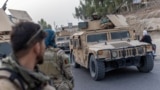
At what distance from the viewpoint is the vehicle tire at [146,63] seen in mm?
9190

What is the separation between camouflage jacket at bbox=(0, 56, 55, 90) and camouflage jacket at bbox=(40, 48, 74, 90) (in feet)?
5.92

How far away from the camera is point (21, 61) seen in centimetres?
146

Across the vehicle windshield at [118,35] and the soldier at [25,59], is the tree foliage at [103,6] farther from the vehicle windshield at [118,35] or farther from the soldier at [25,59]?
the soldier at [25,59]

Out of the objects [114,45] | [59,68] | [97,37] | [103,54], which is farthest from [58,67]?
[97,37]

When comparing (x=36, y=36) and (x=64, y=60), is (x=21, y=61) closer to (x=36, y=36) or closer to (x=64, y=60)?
(x=36, y=36)

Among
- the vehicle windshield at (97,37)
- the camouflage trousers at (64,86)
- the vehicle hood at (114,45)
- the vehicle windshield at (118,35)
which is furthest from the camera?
the vehicle windshield at (118,35)

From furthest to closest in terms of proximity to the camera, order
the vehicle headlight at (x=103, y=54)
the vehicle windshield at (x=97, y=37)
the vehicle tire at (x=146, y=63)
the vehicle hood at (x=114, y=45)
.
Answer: the vehicle windshield at (x=97, y=37)
the vehicle tire at (x=146, y=63)
the vehicle hood at (x=114, y=45)
the vehicle headlight at (x=103, y=54)

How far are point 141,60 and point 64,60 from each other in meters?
6.53

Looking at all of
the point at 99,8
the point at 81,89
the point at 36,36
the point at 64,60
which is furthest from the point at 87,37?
the point at 99,8

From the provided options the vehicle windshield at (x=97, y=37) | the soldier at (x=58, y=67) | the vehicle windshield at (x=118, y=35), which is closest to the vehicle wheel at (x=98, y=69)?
the vehicle windshield at (x=97, y=37)

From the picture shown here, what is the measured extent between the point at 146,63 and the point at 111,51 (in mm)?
1351

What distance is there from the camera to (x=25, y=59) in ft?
4.79

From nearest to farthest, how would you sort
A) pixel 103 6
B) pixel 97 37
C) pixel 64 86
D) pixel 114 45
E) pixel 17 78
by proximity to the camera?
pixel 17 78 < pixel 64 86 < pixel 114 45 < pixel 97 37 < pixel 103 6

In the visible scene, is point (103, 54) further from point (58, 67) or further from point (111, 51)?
point (58, 67)
